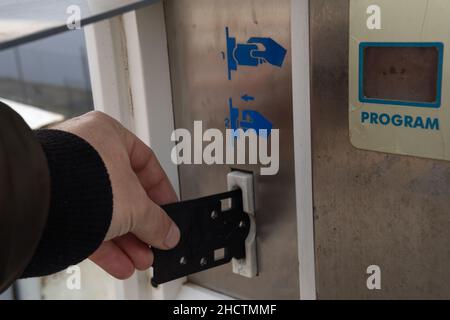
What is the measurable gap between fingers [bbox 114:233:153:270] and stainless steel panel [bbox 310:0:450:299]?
0.72 ft

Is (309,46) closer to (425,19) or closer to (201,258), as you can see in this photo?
(425,19)

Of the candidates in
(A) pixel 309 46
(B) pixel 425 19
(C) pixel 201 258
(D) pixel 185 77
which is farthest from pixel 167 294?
(B) pixel 425 19

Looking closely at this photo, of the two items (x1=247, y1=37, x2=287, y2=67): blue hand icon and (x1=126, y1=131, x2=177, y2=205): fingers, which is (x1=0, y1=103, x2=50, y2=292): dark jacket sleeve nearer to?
(x1=126, y1=131, x2=177, y2=205): fingers

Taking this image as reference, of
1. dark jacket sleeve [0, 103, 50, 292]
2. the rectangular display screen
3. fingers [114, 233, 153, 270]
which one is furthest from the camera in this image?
fingers [114, 233, 153, 270]

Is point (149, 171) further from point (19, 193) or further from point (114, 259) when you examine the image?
point (19, 193)

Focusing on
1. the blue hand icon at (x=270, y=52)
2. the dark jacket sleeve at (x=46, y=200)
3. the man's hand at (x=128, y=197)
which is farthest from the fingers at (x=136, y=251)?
the blue hand icon at (x=270, y=52)

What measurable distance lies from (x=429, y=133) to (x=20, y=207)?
422mm

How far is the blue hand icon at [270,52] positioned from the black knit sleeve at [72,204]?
0.28 m

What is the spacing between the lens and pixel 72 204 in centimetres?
60

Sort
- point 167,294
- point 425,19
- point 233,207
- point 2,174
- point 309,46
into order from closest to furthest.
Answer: point 2,174 → point 425,19 → point 309,46 → point 233,207 → point 167,294

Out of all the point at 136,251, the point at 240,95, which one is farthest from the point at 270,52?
the point at 136,251

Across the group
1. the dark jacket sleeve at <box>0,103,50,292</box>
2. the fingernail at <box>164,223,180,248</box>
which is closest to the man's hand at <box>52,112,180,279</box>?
the fingernail at <box>164,223,180,248</box>

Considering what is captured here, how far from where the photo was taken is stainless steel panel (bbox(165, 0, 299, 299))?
0.81m
